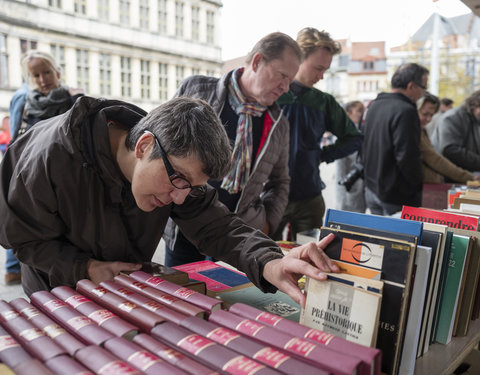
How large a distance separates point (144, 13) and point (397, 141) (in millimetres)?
15645

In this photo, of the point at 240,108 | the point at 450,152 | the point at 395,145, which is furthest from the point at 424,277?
the point at 450,152

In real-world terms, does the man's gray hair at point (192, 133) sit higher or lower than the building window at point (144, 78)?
lower

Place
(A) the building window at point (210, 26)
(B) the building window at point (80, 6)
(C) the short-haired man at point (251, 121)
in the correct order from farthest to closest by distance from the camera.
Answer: (A) the building window at point (210, 26) < (B) the building window at point (80, 6) < (C) the short-haired man at point (251, 121)

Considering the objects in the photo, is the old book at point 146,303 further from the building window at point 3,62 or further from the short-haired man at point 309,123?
the building window at point 3,62

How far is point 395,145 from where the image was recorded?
2.96 meters

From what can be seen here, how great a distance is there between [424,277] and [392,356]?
7.5 inches

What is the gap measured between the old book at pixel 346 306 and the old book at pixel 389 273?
0.19 ft

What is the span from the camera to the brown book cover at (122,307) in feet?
2.51

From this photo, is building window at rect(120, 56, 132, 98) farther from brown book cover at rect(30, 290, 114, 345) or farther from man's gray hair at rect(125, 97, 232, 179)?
brown book cover at rect(30, 290, 114, 345)

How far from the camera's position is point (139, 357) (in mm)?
650

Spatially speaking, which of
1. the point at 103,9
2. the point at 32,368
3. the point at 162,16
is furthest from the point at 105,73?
the point at 32,368

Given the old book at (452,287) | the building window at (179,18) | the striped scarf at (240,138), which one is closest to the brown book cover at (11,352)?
the old book at (452,287)

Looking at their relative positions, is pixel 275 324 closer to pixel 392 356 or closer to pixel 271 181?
pixel 392 356

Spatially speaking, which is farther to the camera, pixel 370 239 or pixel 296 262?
pixel 296 262
